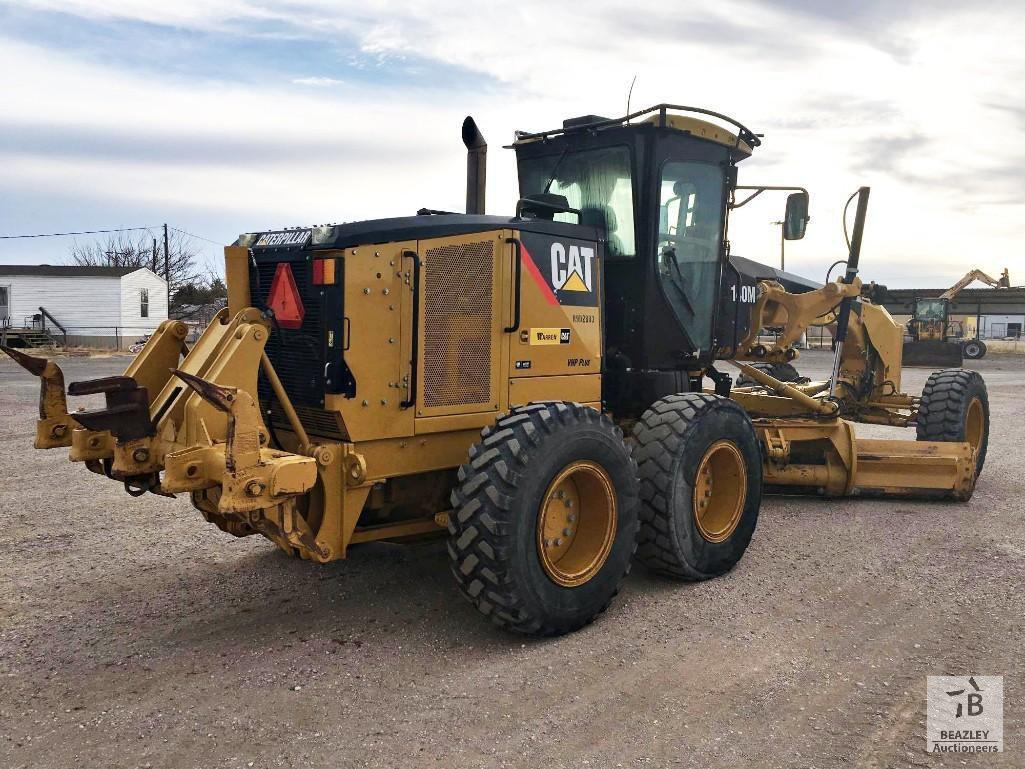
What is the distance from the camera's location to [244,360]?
13.7ft

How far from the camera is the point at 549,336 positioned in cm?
512

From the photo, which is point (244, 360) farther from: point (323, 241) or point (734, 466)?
point (734, 466)

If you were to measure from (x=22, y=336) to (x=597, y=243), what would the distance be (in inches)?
1441

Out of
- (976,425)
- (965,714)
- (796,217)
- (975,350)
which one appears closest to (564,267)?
(796,217)

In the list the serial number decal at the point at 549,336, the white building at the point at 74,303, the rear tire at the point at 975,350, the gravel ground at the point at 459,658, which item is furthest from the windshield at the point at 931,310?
the serial number decal at the point at 549,336

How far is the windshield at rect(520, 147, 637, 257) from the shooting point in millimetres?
5934

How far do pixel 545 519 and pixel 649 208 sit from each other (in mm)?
2421

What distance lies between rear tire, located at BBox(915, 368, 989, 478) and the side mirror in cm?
299

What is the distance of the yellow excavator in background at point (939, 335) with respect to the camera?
1353 inches

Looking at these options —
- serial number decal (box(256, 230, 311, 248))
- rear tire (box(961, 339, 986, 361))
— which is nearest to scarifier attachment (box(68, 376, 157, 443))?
serial number decal (box(256, 230, 311, 248))

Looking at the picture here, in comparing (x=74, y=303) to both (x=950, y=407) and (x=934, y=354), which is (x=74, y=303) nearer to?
(x=934, y=354)

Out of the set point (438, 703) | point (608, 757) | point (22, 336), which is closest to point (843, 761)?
point (608, 757)

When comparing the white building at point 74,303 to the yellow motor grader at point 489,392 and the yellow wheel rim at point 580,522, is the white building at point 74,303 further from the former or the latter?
the yellow wheel rim at point 580,522

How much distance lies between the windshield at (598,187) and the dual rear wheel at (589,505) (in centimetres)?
129
